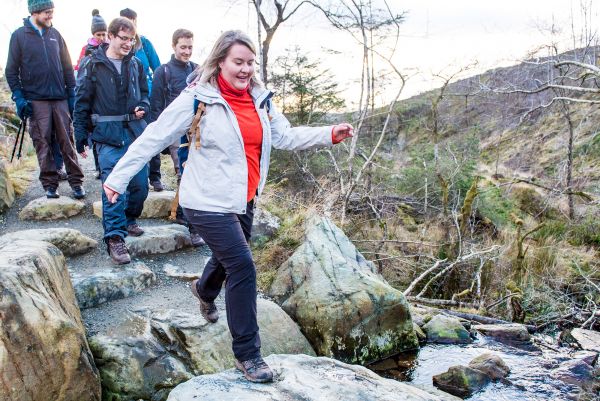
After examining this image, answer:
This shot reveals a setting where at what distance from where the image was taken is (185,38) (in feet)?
18.4

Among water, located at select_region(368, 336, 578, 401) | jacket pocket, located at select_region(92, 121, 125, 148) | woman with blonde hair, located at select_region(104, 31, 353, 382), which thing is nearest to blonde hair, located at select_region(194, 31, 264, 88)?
woman with blonde hair, located at select_region(104, 31, 353, 382)

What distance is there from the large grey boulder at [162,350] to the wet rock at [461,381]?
1.40 m

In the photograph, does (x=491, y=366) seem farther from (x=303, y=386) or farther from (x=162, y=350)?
(x=162, y=350)

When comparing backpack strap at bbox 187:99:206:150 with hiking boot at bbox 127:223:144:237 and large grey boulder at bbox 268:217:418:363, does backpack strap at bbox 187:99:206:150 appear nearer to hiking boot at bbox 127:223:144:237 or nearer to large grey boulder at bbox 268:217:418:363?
large grey boulder at bbox 268:217:418:363

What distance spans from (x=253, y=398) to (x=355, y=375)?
0.89m

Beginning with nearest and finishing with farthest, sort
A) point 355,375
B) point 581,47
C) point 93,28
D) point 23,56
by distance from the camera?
point 355,375 < point 23,56 < point 93,28 < point 581,47

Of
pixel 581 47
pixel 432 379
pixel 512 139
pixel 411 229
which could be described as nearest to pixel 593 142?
pixel 581 47

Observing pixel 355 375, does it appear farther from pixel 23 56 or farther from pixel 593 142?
pixel 593 142

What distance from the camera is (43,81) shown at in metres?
5.62

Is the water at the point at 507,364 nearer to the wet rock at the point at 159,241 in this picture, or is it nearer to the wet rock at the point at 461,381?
the wet rock at the point at 461,381

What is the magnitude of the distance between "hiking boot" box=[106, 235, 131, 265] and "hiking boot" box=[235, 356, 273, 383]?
7.84ft

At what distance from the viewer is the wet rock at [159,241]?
215 inches

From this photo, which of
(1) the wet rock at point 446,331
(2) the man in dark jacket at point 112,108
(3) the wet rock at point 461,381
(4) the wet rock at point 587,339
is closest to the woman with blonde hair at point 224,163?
(2) the man in dark jacket at point 112,108

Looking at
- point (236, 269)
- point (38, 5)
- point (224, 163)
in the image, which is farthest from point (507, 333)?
point (38, 5)
